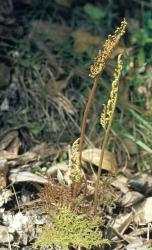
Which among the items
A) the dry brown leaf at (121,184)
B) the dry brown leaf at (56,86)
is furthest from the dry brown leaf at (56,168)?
the dry brown leaf at (56,86)

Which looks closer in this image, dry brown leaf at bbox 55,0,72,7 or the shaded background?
the shaded background

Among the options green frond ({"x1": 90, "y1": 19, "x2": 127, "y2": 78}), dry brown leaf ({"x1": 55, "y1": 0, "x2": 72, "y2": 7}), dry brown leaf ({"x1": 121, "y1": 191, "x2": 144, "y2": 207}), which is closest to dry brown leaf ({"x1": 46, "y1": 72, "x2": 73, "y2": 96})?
dry brown leaf ({"x1": 55, "y1": 0, "x2": 72, "y2": 7})

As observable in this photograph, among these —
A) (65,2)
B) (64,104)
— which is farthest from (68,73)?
(65,2)

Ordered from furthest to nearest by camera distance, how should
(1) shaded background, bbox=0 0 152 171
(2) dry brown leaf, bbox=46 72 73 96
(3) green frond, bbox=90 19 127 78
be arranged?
(2) dry brown leaf, bbox=46 72 73 96 → (1) shaded background, bbox=0 0 152 171 → (3) green frond, bbox=90 19 127 78

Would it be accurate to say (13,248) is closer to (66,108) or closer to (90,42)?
(66,108)

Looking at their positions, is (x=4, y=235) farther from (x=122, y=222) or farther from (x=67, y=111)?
(x=67, y=111)

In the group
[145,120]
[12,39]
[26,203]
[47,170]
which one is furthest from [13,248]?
[12,39]

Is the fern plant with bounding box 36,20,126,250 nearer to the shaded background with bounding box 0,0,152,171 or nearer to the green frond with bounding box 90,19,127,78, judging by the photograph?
the green frond with bounding box 90,19,127,78
